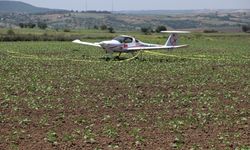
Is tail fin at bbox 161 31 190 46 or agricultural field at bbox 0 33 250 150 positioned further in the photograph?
tail fin at bbox 161 31 190 46

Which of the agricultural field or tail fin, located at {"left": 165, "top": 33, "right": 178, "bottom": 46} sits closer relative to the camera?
the agricultural field

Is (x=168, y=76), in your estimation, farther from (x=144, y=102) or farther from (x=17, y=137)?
(x=17, y=137)

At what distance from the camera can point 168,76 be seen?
81.3ft

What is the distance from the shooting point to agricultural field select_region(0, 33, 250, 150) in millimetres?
11500

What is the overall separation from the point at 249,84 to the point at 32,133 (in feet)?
41.5

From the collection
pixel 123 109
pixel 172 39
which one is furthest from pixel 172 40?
pixel 123 109

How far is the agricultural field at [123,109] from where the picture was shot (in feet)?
37.7

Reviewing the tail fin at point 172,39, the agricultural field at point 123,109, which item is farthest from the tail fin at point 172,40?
the agricultural field at point 123,109

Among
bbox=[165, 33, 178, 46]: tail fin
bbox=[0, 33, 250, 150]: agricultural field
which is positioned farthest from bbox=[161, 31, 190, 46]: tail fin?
bbox=[0, 33, 250, 150]: agricultural field

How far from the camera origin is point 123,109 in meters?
15.6

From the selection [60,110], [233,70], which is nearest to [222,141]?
[60,110]

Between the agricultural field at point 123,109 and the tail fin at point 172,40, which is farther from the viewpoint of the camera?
the tail fin at point 172,40

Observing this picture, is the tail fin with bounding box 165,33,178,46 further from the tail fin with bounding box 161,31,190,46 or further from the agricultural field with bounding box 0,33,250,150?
the agricultural field with bounding box 0,33,250,150

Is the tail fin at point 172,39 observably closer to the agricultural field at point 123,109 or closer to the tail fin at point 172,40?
the tail fin at point 172,40
